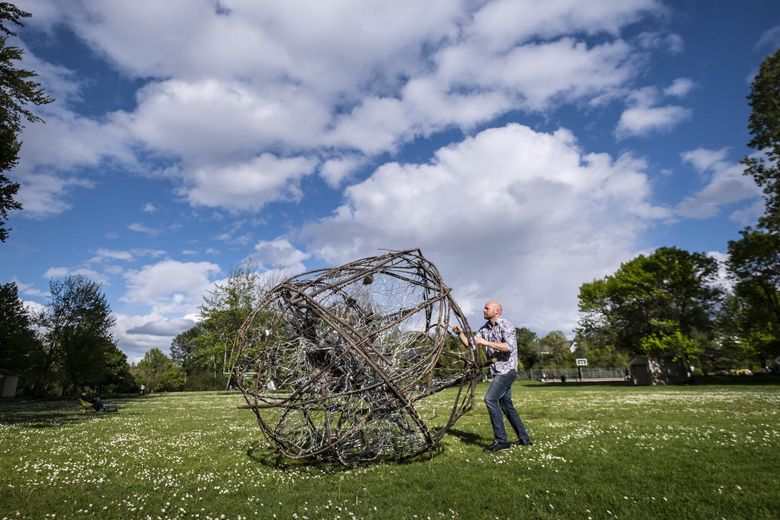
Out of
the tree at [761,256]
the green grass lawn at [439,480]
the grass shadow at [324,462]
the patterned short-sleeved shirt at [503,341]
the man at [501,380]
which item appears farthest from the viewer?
the tree at [761,256]

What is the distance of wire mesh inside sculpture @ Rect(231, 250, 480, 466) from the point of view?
260 inches

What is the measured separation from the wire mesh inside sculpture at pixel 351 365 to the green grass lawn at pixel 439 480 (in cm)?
51

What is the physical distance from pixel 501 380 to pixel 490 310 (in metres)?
1.45

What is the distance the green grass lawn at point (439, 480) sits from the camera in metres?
4.71

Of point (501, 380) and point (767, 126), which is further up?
point (767, 126)

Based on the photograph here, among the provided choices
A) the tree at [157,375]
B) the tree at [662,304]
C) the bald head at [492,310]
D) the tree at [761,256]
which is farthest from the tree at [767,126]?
the tree at [157,375]

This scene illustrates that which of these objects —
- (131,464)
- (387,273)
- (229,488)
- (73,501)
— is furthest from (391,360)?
(131,464)

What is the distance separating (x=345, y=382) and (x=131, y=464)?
4423 millimetres

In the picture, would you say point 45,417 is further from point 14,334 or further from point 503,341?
point 14,334

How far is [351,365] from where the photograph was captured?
22.3ft

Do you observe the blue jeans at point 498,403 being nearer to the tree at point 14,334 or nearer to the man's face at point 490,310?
the man's face at point 490,310

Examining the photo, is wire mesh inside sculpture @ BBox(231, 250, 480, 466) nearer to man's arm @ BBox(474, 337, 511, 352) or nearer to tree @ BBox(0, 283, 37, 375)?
man's arm @ BBox(474, 337, 511, 352)

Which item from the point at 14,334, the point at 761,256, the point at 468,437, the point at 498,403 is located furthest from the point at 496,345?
the point at 14,334

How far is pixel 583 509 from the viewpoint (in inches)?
181
